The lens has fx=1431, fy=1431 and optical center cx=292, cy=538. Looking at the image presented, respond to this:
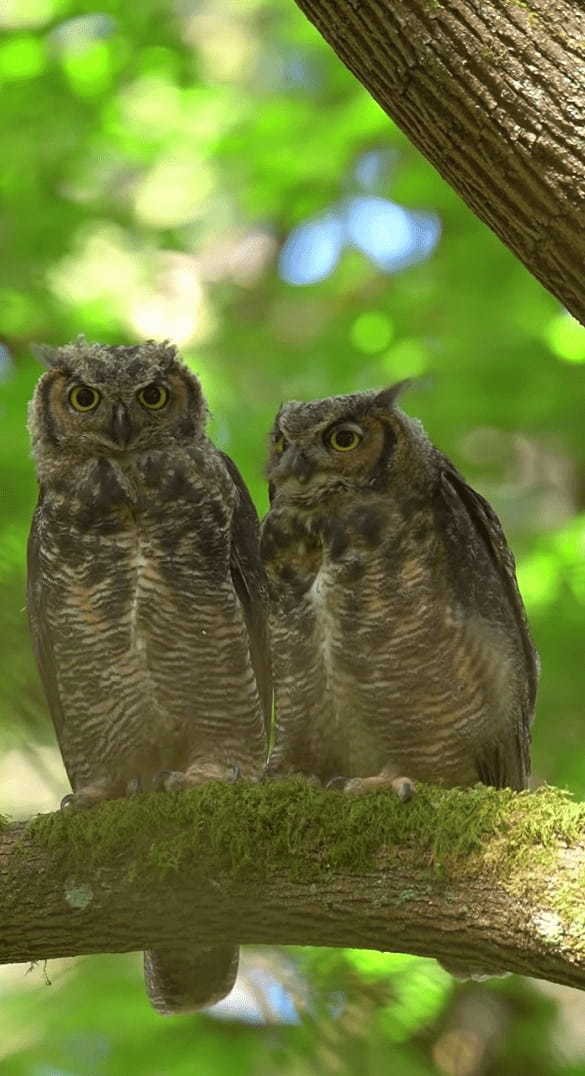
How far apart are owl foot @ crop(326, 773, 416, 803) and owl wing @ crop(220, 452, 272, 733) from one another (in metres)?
0.51

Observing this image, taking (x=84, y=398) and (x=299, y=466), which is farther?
(x=84, y=398)

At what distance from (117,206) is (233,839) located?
5.76 m

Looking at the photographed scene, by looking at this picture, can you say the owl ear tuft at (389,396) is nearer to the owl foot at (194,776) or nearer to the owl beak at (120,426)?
the owl beak at (120,426)

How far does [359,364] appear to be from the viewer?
305 inches

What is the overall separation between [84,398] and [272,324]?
14.4ft

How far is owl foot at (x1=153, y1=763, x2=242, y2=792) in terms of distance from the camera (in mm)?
4379

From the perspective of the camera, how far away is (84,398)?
→ 4.83 m

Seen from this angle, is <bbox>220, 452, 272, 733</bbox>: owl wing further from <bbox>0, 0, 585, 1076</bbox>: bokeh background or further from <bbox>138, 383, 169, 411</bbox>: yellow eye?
<bbox>0, 0, 585, 1076</bbox>: bokeh background

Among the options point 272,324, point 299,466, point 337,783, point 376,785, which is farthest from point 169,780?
point 272,324

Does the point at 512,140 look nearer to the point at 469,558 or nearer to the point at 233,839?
the point at 469,558

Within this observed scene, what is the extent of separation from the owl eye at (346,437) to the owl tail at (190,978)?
168 centimetres

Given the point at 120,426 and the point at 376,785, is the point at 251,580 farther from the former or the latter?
the point at 376,785

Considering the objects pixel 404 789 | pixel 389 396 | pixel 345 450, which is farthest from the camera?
pixel 389 396

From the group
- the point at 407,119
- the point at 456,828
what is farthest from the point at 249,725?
the point at 407,119
